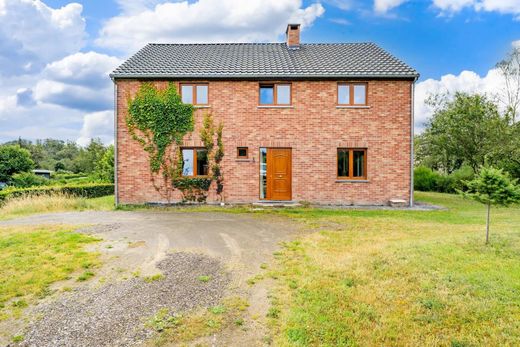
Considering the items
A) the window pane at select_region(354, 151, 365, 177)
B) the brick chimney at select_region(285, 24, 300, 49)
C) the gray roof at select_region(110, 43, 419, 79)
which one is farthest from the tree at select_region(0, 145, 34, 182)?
the window pane at select_region(354, 151, 365, 177)

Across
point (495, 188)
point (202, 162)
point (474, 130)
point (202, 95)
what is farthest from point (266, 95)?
point (474, 130)

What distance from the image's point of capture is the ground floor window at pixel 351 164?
45.2ft

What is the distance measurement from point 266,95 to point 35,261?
419 inches

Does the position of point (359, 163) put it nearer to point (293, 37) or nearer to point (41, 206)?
point (293, 37)

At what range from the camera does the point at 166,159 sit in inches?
541

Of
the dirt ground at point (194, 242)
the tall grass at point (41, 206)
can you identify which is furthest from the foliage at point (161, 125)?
the tall grass at point (41, 206)

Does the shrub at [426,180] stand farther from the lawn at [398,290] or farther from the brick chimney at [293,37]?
the lawn at [398,290]

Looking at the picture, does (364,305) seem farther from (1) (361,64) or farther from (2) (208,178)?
(1) (361,64)

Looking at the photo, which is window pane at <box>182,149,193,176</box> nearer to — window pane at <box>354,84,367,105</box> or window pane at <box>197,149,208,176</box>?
window pane at <box>197,149,208,176</box>

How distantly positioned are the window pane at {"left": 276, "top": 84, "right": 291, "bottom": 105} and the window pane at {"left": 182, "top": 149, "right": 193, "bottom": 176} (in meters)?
4.56

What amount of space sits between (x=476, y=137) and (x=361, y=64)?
336 inches

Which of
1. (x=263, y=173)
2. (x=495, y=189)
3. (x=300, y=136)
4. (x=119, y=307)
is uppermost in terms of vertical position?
(x=300, y=136)

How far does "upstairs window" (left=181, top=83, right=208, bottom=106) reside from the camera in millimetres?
13898

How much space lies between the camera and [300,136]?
13.7 meters
